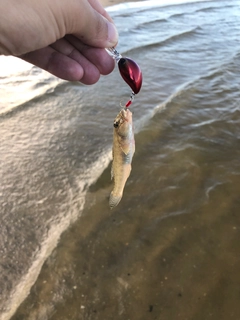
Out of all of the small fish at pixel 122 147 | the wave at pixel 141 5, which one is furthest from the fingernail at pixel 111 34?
the wave at pixel 141 5

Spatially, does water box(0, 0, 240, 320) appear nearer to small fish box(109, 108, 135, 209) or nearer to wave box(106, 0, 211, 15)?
small fish box(109, 108, 135, 209)

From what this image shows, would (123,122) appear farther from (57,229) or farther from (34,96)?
(34,96)

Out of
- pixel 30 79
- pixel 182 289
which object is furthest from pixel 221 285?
pixel 30 79

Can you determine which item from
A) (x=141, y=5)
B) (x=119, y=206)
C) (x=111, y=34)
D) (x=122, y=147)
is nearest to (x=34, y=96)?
(x=119, y=206)

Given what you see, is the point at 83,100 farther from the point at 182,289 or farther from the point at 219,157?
the point at 182,289

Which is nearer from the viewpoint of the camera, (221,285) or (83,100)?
(221,285)

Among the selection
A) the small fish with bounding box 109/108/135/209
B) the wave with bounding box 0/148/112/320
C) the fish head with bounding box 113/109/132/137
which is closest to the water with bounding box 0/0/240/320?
the wave with bounding box 0/148/112/320

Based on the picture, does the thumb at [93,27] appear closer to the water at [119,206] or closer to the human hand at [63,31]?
the human hand at [63,31]
